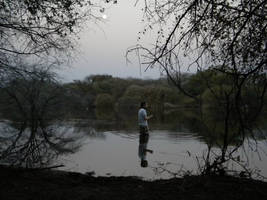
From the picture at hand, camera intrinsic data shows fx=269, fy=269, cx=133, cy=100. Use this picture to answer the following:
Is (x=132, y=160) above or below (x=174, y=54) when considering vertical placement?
below

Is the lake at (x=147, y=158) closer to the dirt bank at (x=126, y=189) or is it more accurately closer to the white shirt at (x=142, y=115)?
the white shirt at (x=142, y=115)

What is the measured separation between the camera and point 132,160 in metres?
8.02

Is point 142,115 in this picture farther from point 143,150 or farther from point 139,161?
point 139,161

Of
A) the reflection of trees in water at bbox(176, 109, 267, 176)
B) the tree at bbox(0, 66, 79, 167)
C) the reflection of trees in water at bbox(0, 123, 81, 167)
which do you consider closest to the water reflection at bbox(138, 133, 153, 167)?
the reflection of trees in water at bbox(176, 109, 267, 176)

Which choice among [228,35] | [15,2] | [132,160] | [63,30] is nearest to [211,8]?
[228,35]

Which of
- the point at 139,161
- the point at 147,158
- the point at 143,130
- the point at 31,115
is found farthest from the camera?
the point at 143,130

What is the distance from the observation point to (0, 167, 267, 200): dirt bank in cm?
369

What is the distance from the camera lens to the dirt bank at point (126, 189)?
12.1ft

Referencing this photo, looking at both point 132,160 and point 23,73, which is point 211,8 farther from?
point 132,160

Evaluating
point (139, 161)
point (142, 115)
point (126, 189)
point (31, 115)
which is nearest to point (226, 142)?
point (126, 189)

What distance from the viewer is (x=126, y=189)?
13.7 ft

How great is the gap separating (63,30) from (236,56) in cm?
326

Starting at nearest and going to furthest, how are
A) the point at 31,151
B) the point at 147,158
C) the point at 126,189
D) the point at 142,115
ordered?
1. the point at 126,189
2. the point at 31,151
3. the point at 147,158
4. the point at 142,115

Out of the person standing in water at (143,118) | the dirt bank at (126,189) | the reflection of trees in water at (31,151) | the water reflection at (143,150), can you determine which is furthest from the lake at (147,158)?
the dirt bank at (126,189)
